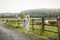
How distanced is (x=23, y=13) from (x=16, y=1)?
0.26m

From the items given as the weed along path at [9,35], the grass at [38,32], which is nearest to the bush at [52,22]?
the grass at [38,32]

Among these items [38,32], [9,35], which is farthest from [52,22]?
[9,35]

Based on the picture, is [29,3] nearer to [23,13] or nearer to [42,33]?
[23,13]

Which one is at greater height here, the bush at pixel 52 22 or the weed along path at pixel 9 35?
the bush at pixel 52 22

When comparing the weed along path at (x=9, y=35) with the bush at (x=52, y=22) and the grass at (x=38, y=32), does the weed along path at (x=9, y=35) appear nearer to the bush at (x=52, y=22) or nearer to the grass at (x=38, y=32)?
the grass at (x=38, y=32)

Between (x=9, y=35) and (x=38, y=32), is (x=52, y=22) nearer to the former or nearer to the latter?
(x=38, y=32)

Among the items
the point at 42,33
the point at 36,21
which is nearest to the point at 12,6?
the point at 36,21

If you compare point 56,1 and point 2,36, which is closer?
point 2,36

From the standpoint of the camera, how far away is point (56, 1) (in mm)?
2893

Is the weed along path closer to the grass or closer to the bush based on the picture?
the grass

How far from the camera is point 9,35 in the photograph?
272 centimetres

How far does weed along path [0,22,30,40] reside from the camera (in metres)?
2.69

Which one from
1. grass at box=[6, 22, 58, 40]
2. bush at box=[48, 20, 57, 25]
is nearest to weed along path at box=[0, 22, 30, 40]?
grass at box=[6, 22, 58, 40]

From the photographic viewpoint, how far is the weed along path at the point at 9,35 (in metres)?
2.69
